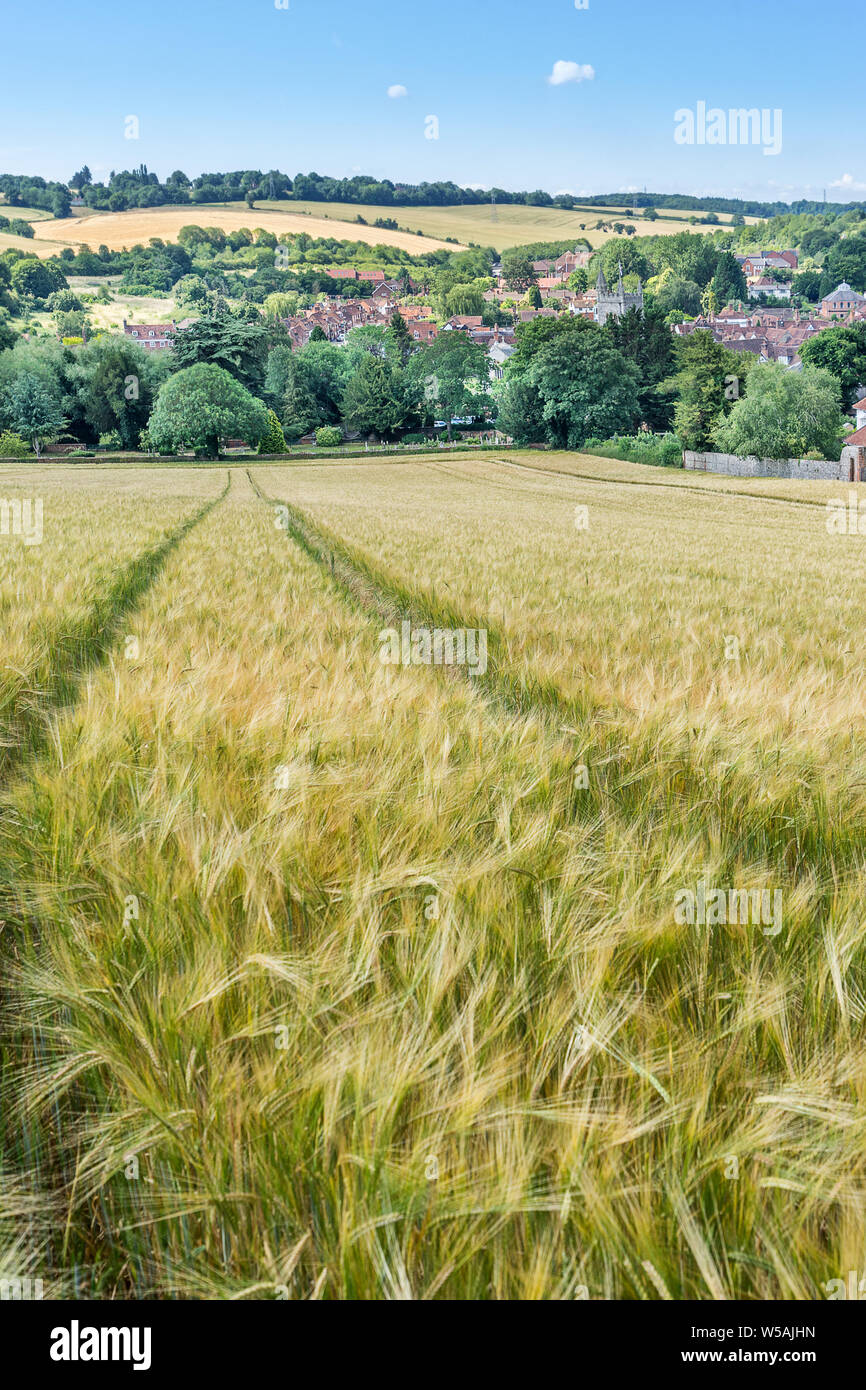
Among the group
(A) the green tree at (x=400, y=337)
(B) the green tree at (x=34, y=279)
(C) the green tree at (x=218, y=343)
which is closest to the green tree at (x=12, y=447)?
(C) the green tree at (x=218, y=343)

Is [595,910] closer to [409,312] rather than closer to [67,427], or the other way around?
[67,427]

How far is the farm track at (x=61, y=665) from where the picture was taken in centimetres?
335

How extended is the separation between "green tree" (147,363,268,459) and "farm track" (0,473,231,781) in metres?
63.2

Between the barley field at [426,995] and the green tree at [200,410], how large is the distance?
225ft

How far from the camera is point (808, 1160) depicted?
103 cm

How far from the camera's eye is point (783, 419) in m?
57.6

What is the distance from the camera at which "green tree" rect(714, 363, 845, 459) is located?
57.4 m

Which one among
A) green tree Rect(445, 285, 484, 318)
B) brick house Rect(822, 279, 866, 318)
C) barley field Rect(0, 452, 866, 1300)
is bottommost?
barley field Rect(0, 452, 866, 1300)

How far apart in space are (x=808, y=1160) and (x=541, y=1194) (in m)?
0.35

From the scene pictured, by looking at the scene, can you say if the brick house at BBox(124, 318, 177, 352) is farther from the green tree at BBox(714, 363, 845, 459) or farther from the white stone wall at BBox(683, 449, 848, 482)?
the green tree at BBox(714, 363, 845, 459)

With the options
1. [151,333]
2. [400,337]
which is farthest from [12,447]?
[151,333]

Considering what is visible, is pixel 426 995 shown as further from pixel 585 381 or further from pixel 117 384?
pixel 117 384

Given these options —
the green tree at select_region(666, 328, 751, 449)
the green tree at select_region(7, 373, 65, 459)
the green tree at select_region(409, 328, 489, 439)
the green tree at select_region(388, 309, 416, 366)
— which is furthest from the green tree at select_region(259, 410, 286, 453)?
the green tree at select_region(388, 309, 416, 366)
